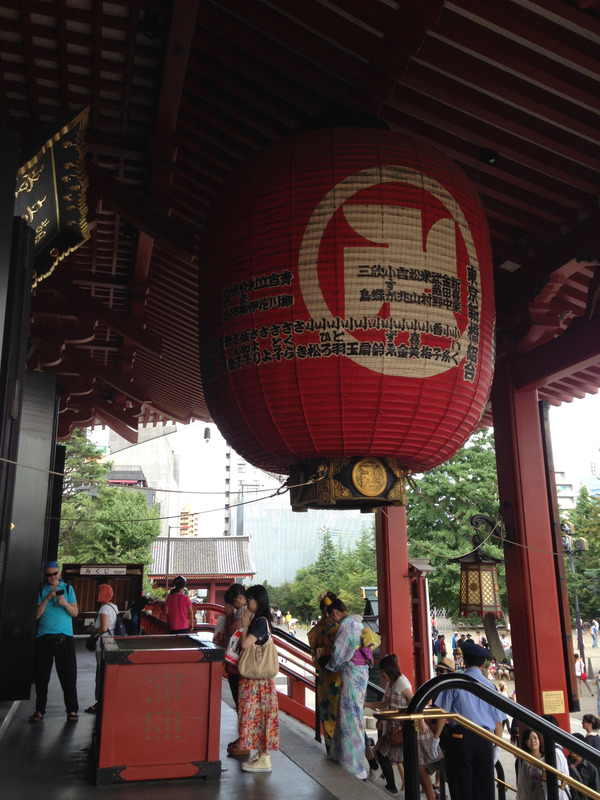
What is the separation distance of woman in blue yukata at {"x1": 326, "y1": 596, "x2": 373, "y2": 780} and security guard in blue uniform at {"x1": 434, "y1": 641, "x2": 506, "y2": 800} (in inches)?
24.3

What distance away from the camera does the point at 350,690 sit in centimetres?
448

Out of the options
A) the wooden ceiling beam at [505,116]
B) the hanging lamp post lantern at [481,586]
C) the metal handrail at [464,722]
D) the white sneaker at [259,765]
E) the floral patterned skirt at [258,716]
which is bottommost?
the white sneaker at [259,765]

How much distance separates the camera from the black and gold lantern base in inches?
133

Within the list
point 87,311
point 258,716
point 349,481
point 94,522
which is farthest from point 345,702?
point 94,522

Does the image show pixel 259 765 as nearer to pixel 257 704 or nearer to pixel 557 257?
pixel 257 704

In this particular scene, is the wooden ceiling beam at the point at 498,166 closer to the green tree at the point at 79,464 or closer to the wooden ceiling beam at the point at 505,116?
the wooden ceiling beam at the point at 505,116

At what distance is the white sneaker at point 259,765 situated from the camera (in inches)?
159

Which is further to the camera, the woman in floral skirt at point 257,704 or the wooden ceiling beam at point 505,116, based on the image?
the woman in floral skirt at point 257,704

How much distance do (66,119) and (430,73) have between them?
78.5 inches

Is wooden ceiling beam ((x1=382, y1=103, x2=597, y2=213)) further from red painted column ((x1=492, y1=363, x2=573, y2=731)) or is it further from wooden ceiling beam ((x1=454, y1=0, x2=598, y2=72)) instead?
red painted column ((x1=492, y1=363, x2=573, y2=731))

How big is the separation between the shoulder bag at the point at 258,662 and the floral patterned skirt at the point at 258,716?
0.30ft

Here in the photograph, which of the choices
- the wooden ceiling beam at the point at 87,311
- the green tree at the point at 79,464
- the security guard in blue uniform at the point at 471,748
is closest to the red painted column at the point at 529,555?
the security guard in blue uniform at the point at 471,748

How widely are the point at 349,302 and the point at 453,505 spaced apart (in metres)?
14.1

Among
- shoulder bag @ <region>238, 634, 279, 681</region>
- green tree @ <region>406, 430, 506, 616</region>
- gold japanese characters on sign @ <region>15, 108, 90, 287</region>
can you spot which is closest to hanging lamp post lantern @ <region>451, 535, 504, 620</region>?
shoulder bag @ <region>238, 634, 279, 681</region>
